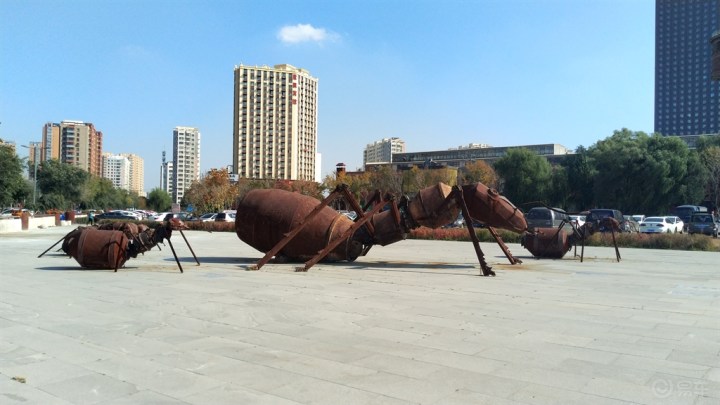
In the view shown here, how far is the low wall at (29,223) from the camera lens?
37.2 m

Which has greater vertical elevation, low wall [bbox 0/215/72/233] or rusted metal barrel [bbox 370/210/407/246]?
rusted metal barrel [bbox 370/210/407/246]

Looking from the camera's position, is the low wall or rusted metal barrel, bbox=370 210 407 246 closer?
rusted metal barrel, bbox=370 210 407 246

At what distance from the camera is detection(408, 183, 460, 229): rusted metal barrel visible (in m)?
15.0

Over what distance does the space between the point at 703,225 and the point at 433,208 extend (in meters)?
31.3

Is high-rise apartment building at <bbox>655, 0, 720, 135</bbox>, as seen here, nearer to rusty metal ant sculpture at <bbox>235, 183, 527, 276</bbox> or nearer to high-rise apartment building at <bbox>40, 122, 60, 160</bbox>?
rusty metal ant sculpture at <bbox>235, 183, 527, 276</bbox>

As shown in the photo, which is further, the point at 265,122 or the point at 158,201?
the point at 265,122

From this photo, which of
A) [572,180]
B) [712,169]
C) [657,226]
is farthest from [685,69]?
[657,226]

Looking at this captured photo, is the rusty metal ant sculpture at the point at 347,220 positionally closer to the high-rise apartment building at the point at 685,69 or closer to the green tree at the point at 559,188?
the green tree at the point at 559,188

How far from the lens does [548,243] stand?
18.9 m

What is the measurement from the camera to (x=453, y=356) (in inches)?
253

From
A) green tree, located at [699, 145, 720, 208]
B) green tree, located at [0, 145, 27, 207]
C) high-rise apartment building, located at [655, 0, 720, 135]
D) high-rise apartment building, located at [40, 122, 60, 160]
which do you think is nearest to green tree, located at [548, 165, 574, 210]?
green tree, located at [699, 145, 720, 208]

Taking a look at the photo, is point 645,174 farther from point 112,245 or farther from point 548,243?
point 112,245

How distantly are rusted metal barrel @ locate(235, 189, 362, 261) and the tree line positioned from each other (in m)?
32.1

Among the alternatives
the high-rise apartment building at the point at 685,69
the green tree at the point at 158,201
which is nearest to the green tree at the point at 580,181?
the green tree at the point at 158,201
